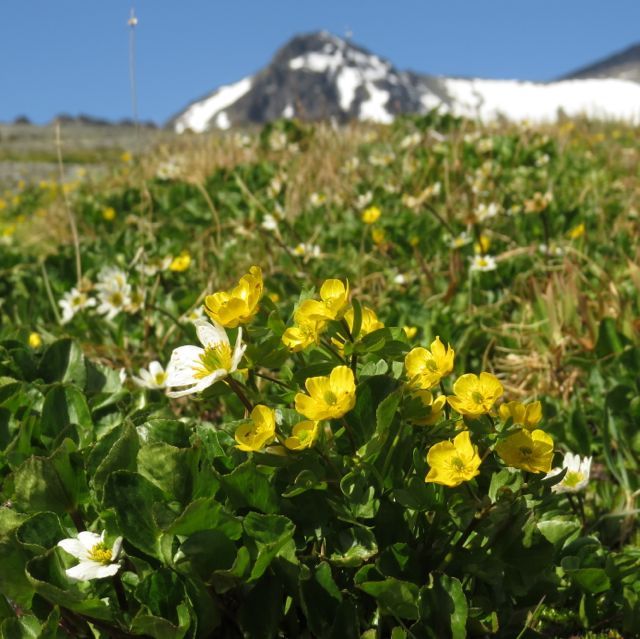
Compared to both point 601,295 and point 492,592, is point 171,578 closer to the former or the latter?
point 492,592

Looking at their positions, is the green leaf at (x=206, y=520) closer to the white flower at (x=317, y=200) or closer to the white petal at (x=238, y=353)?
the white petal at (x=238, y=353)

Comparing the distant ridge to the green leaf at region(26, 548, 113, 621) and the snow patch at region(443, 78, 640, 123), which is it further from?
the green leaf at region(26, 548, 113, 621)

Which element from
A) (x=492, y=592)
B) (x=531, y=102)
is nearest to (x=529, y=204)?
(x=492, y=592)

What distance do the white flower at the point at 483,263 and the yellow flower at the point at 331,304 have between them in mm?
2332

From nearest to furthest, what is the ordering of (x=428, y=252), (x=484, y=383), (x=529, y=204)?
(x=484, y=383) → (x=529, y=204) → (x=428, y=252)

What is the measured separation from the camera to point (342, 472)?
4.72 ft

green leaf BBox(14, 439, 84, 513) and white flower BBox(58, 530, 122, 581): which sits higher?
green leaf BBox(14, 439, 84, 513)

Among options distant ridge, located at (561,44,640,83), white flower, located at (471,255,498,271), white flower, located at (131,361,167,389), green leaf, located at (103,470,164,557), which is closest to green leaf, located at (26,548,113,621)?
green leaf, located at (103,470,164,557)

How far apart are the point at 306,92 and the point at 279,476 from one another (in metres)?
117

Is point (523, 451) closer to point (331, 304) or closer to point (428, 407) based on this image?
point (428, 407)

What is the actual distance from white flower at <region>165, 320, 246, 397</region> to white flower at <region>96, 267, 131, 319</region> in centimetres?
178

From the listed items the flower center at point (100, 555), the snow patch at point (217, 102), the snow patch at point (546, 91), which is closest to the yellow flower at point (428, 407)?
the flower center at point (100, 555)

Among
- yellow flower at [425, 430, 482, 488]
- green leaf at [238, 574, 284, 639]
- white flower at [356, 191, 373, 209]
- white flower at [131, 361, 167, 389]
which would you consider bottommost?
green leaf at [238, 574, 284, 639]

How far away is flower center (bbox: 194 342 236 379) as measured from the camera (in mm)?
1378
